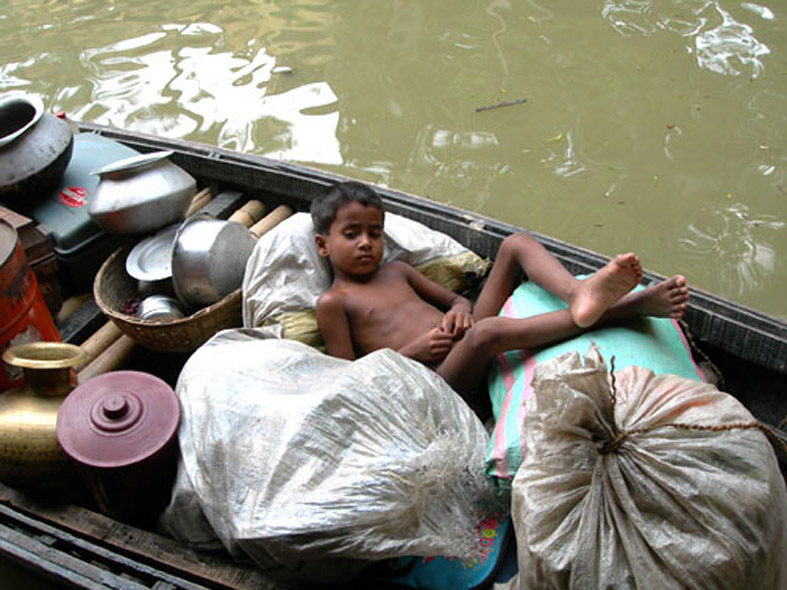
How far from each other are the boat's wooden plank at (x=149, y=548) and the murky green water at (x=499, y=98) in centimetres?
282

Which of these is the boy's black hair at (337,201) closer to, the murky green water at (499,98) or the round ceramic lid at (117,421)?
the round ceramic lid at (117,421)

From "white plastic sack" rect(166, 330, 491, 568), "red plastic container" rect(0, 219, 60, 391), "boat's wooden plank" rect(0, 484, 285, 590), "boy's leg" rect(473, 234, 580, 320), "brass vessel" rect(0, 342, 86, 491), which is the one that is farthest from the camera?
"boy's leg" rect(473, 234, 580, 320)

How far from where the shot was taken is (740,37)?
5602 millimetres

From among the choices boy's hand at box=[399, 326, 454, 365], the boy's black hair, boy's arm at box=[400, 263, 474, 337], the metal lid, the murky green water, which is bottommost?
the murky green water

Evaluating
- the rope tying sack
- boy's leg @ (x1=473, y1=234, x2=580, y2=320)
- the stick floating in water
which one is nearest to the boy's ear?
boy's leg @ (x1=473, y1=234, x2=580, y2=320)

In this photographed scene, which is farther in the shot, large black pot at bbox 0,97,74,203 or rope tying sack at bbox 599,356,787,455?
large black pot at bbox 0,97,74,203

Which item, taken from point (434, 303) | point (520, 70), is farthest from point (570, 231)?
point (520, 70)

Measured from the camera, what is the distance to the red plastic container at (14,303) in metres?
1.97

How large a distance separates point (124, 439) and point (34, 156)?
1499 millimetres

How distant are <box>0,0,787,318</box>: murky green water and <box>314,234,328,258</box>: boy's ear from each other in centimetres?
185

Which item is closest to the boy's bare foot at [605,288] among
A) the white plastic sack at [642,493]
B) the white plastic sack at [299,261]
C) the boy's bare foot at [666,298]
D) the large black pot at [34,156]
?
the boy's bare foot at [666,298]

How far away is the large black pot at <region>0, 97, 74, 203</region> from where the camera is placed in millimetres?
2627

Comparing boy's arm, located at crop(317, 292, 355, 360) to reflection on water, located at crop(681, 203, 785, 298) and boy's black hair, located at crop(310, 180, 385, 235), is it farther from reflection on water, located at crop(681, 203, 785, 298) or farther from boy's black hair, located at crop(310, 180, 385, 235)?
reflection on water, located at crop(681, 203, 785, 298)

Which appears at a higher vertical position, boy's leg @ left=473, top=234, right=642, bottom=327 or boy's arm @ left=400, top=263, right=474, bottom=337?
boy's leg @ left=473, top=234, right=642, bottom=327
